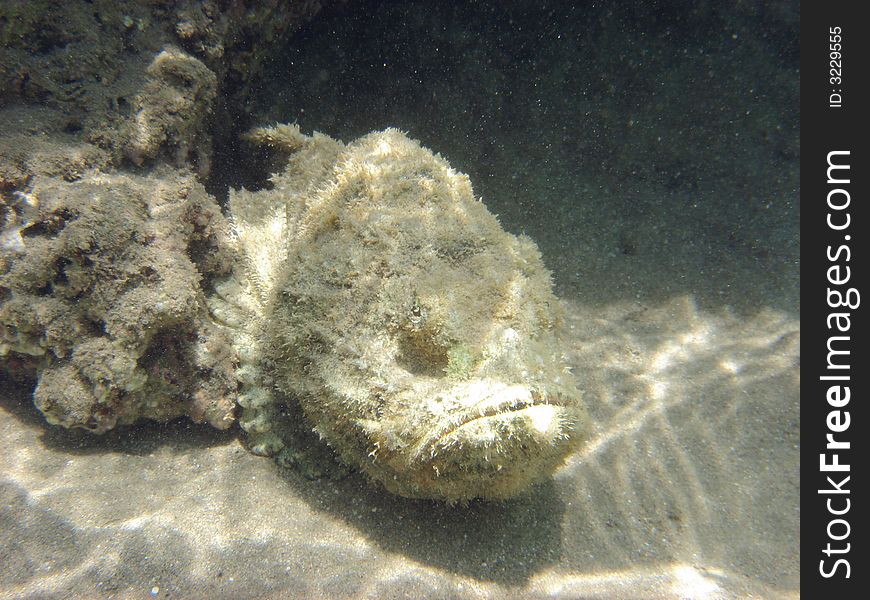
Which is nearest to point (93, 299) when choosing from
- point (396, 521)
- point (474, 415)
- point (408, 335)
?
point (408, 335)

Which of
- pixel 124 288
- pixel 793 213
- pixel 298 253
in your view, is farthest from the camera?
→ pixel 793 213

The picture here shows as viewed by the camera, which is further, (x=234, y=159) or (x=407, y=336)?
(x=234, y=159)

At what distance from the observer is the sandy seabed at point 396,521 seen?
8.57ft

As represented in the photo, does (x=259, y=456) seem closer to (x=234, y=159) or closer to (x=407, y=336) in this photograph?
(x=407, y=336)

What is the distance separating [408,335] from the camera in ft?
8.94

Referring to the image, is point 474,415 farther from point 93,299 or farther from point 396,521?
point 93,299

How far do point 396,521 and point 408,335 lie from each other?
1245 millimetres

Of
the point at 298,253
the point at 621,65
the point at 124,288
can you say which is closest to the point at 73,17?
the point at 124,288

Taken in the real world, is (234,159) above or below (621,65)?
below

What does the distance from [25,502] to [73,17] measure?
320cm

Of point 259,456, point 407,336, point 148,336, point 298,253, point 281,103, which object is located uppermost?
point 281,103

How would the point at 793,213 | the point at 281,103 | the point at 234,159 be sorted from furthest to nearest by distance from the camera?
the point at 793,213 → the point at 281,103 → the point at 234,159

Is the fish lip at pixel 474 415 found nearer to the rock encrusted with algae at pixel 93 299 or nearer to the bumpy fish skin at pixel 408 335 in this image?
the bumpy fish skin at pixel 408 335

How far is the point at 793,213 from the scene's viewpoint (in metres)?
5.85
